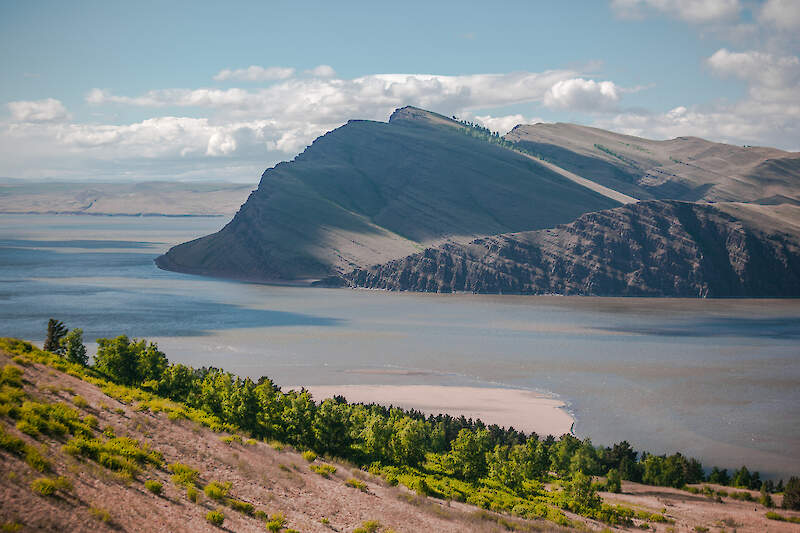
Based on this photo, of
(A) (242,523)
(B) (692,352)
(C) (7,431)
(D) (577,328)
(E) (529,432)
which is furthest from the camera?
(D) (577,328)

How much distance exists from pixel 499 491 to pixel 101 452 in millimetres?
33741

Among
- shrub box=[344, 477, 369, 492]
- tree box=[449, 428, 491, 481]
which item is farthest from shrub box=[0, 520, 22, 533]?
tree box=[449, 428, 491, 481]

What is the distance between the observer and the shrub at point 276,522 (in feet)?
A: 115

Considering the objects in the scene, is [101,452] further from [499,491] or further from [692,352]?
[692,352]

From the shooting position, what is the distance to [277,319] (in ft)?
570

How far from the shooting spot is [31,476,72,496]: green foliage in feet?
92.6

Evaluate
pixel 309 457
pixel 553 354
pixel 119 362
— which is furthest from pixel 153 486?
pixel 553 354

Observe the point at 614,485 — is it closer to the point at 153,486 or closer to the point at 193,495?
the point at 193,495

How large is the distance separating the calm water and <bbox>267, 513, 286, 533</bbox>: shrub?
188ft

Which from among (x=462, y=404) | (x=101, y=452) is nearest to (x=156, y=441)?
(x=101, y=452)

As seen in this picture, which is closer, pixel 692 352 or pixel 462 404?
pixel 462 404

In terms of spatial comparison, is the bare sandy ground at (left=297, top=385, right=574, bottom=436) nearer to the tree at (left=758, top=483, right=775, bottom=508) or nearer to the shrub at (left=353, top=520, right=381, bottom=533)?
the tree at (left=758, top=483, right=775, bottom=508)

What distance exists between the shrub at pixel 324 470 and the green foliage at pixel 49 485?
64.6 feet

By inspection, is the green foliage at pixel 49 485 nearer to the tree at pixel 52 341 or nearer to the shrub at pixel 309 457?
the shrub at pixel 309 457
